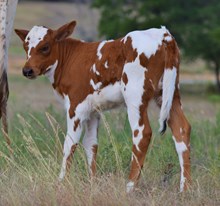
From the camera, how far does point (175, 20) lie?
106 ft

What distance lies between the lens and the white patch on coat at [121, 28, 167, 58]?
331 inches

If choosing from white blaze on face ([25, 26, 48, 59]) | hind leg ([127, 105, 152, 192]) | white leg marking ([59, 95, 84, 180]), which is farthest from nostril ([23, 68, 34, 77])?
hind leg ([127, 105, 152, 192])

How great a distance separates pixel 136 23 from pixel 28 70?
76.3ft

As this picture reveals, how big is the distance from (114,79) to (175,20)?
23878 mm

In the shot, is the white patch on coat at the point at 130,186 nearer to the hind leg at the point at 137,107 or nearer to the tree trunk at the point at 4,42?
the hind leg at the point at 137,107

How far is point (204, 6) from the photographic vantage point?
33594 millimetres

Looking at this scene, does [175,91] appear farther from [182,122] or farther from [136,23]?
[136,23]

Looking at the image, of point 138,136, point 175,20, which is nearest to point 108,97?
point 138,136

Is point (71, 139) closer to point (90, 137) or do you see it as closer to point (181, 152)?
point (90, 137)

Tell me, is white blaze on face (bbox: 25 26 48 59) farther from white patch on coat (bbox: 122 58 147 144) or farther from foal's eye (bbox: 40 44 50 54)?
white patch on coat (bbox: 122 58 147 144)

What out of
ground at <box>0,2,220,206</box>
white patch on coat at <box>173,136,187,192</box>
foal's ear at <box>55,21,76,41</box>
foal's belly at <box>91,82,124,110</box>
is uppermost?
foal's ear at <box>55,21,76,41</box>

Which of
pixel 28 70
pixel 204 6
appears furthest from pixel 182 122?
pixel 204 6

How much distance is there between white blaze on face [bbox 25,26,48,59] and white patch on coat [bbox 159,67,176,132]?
1406 mm

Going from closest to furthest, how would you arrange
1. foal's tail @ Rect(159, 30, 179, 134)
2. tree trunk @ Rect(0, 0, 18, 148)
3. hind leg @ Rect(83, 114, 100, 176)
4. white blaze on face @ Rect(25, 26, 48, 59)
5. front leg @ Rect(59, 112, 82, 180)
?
foal's tail @ Rect(159, 30, 179, 134) < front leg @ Rect(59, 112, 82, 180) < white blaze on face @ Rect(25, 26, 48, 59) < hind leg @ Rect(83, 114, 100, 176) < tree trunk @ Rect(0, 0, 18, 148)
